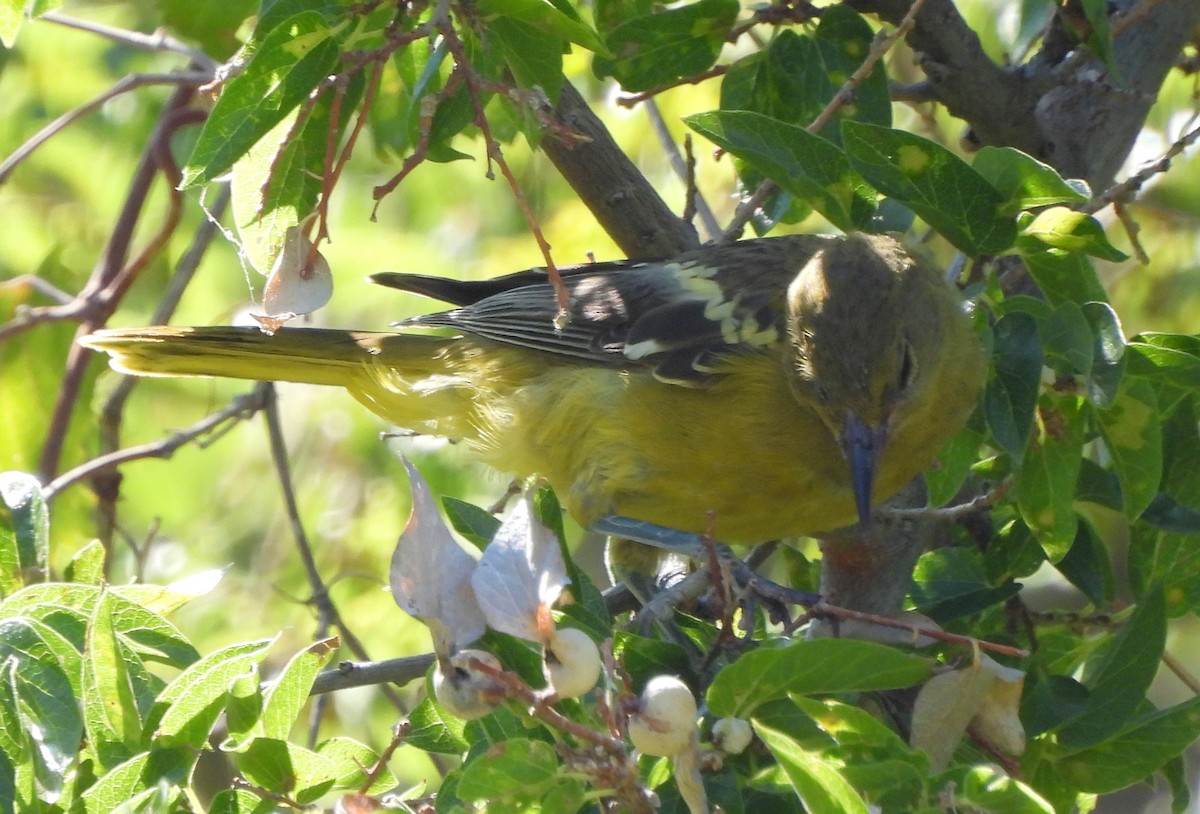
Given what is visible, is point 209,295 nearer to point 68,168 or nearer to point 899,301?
point 68,168

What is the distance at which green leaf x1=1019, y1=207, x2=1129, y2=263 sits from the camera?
250 centimetres

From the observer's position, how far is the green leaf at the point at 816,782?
5.52ft

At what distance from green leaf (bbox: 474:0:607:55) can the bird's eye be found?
117cm

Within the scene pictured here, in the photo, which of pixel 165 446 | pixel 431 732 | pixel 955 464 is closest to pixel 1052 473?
pixel 955 464

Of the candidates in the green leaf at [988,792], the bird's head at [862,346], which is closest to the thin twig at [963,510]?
the bird's head at [862,346]

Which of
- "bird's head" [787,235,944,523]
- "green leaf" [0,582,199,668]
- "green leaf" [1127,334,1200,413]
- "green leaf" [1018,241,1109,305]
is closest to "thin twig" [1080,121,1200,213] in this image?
"green leaf" [1018,241,1109,305]

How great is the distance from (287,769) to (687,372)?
1.85 meters

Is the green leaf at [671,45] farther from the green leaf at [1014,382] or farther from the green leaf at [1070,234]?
the green leaf at [1014,382]

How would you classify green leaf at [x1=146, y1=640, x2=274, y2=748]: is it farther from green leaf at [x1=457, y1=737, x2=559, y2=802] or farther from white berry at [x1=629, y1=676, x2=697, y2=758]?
white berry at [x1=629, y1=676, x2=697, y2=758]

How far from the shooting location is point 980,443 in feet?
9.82

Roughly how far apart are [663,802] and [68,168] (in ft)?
15.3

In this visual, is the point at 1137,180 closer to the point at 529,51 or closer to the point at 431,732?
the point at 529,51

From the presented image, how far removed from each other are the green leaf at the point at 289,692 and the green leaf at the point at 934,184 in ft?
4.29

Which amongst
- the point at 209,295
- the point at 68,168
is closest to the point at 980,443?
the point at 209,295
